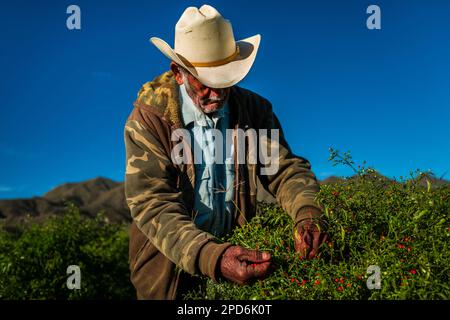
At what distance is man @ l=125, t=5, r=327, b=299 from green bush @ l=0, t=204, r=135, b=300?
7.20m

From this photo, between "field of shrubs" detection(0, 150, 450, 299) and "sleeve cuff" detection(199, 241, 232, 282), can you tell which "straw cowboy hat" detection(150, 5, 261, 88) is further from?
"sleeve cuff" detection(199, 241, 232, 282)

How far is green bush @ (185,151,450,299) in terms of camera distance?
300 centimetres

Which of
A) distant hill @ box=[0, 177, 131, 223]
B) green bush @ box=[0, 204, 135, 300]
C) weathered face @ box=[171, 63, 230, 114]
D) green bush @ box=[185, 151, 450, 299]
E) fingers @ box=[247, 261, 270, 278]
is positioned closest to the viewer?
green bush @ box=[185, 151, 450, 299]

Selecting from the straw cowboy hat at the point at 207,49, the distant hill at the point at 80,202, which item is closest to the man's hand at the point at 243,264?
the straw cowboy hat at the point at 207,49

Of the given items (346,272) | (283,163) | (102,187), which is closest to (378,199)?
(346,272)

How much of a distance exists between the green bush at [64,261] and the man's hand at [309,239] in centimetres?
852

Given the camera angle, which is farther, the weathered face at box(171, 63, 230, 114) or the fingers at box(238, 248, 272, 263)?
the weathered face at box(171, 63, 230, 114)

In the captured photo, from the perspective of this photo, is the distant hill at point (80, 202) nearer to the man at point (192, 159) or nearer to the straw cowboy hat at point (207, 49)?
the man at point (192, 159)

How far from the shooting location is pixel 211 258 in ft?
11.1

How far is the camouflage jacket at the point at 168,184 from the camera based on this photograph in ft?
12.9

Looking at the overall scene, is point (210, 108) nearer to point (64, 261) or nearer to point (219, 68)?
point (219, 68)

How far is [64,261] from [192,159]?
27.3 ft

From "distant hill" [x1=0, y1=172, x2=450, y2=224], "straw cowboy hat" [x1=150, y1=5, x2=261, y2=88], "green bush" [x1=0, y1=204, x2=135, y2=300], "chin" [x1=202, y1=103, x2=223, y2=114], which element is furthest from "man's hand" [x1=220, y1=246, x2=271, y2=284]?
"distant hill" [x1=0, y1=172, x2=450, y2=224]

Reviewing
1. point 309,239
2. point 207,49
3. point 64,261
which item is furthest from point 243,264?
point 64,261
